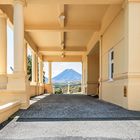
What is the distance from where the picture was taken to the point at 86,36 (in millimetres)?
17062

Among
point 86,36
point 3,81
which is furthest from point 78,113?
point 86,36

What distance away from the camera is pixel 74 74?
4903 centimetres

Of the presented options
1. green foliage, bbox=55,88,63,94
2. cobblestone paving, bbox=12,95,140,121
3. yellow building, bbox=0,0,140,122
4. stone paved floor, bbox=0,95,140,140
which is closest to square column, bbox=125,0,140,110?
yellow building, bbox=0,0,140,122

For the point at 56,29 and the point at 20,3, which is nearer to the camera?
the point at 20,3

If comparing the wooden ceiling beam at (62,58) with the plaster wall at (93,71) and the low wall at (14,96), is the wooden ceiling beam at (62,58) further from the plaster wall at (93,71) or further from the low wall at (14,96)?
the low wall at (14,96)

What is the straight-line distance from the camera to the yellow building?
7.93 meters

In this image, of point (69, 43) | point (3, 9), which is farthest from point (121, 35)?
point (69, 43)

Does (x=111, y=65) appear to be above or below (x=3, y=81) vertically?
above

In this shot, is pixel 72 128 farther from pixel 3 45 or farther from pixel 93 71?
pixel 93 71

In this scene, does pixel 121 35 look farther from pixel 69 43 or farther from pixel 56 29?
pixel 69 43

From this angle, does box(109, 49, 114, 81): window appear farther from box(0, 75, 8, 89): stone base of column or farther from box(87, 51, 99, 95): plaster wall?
box(87, 51, 99, 95): plaster wall

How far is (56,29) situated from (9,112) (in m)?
8.12

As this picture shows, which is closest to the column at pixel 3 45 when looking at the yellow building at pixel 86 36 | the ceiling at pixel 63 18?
the yellow building at pixel 86 36

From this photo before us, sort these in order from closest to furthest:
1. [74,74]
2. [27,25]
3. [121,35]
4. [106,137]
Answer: [106,137] → [121,35] → [27,25] → [74,74]
